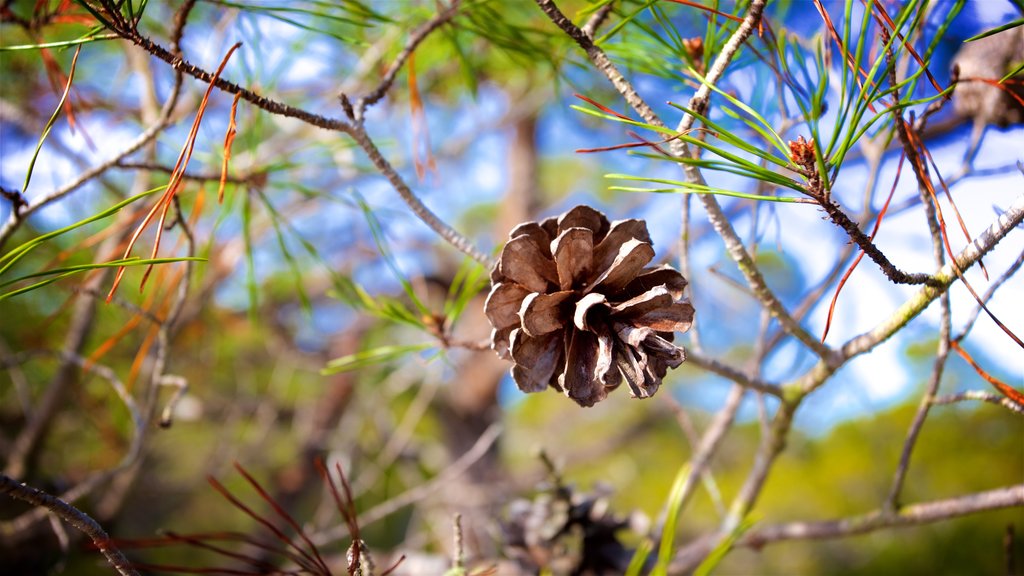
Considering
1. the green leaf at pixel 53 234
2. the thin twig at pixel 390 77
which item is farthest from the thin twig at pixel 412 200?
the green leaf at pixel 53 234

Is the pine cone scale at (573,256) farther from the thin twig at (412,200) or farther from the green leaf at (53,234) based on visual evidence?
the green leaf at (53,234)

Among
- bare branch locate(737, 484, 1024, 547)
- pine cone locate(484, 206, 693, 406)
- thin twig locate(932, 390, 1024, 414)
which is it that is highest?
pine cone locate(484, 206, 693, 406)

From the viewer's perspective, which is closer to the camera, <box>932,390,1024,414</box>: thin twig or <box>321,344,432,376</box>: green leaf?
<box>932,390,1024,414</box>: thin twig

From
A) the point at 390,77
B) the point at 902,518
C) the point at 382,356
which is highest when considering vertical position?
the point at 390,77

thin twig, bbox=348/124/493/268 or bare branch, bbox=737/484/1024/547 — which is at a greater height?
thin twig, bbox=348/124/493/268

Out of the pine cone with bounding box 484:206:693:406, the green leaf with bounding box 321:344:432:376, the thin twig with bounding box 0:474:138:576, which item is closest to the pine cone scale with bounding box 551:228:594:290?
the pine cone with bounding box 484:206:693:406

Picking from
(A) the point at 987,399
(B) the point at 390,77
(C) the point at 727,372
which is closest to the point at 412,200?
(B) the point at 390,77

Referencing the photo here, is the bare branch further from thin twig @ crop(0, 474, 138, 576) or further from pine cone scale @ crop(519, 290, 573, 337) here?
thin twig @ crop(0, 474, 138, 576)

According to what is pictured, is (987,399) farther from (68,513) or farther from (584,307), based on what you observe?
(68,513)
